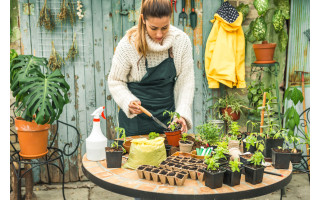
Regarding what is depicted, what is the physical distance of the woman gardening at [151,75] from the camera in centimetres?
216

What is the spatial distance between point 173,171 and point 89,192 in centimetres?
224

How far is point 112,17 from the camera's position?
3467 millimetres

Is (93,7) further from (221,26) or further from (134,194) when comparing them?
(134,194)

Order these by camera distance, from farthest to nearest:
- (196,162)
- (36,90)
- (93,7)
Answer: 1. (93,7)
2. (36,90)
3. (196,162)

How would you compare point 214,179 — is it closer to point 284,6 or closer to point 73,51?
point 73,51

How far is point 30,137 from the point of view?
2799 millimetres

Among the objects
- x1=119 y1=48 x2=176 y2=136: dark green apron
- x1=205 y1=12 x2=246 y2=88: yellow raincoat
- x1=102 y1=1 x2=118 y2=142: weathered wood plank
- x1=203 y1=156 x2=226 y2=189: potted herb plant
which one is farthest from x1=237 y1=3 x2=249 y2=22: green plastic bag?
x1=203 y1=156 x2=226 y2=189: potted herb plant

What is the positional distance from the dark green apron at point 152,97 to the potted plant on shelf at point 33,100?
749 millimetres

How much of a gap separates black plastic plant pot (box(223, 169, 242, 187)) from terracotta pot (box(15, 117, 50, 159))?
6.44 feet

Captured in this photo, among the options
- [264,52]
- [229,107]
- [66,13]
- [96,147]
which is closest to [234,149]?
[96,147]

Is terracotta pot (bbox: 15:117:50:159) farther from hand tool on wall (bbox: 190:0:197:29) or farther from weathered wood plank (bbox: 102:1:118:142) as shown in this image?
hand tool on wall (bbox: 190:0:197:29)

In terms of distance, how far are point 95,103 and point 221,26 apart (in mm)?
1694
